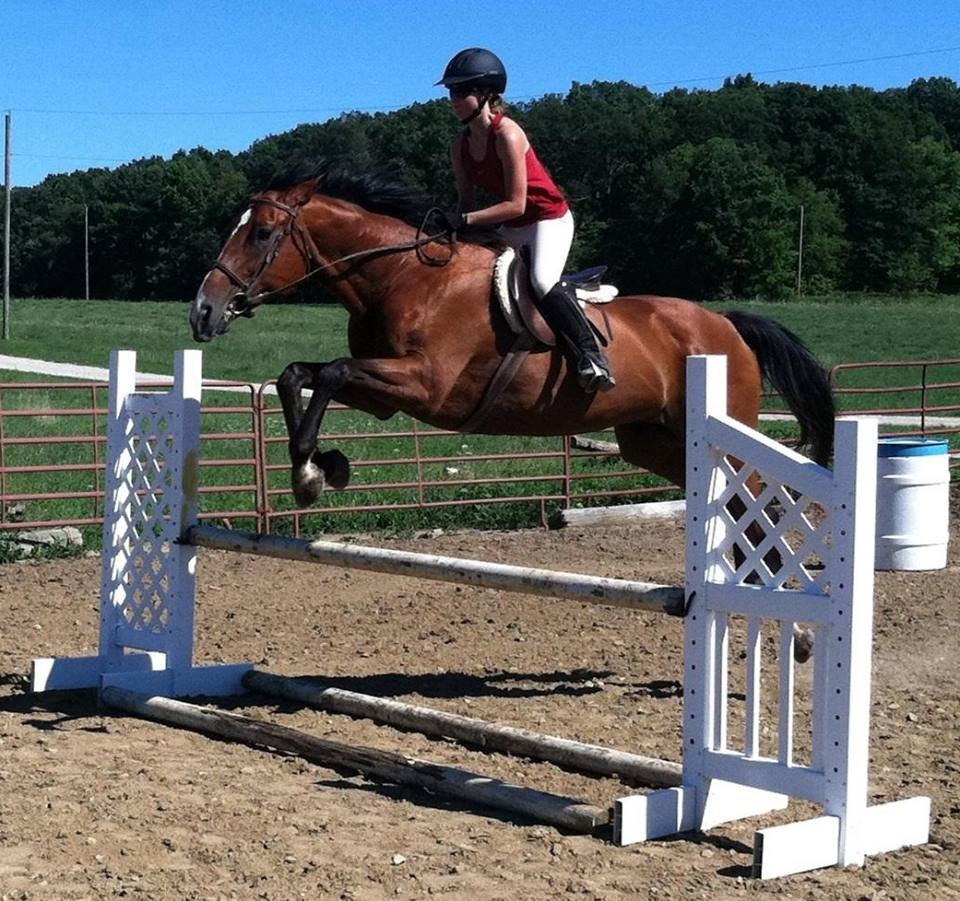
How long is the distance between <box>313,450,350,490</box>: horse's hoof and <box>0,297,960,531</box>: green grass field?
19.2ft

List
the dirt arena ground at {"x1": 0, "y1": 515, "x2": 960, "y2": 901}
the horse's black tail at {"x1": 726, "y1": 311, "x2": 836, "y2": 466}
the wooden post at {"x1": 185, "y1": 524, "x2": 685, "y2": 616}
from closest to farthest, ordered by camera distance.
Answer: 1. the dirt arena ground at {"x1": 0, "y1": 515, "x2": 960, "y2": 901}
2. the wooden post at {"x1": 185, "y1": 524, "x2": 685, "y2": 616}
3. the horse's black tail at {"x1": 726, "y1": 311, "x2": 836, "y2": 466}

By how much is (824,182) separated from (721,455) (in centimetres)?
8352

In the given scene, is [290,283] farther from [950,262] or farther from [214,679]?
[950,262]

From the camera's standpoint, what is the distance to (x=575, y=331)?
241 inches

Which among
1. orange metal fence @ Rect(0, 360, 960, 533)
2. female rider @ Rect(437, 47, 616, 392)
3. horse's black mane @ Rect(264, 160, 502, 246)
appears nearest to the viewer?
female rider @ Rect(437, 47, 616, 392)

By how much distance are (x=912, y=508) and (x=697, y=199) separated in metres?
62.7

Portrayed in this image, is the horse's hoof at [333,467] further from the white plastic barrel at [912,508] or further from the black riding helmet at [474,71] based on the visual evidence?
the white plastic barrel at [912,508]

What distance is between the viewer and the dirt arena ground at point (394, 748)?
4.07 metres

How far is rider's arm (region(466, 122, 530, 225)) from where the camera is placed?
233 inches

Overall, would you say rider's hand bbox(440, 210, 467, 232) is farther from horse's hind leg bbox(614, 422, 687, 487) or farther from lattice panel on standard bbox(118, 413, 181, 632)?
lattice panel on standard bbox(118, 413, 181, 632)

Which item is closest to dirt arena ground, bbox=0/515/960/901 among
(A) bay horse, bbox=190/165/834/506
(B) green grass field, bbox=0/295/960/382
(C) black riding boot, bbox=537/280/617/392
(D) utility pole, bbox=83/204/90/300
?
(A) bay horse, bbox=190/165/834/506

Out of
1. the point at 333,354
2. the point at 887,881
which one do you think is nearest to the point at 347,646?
the point at 887,881

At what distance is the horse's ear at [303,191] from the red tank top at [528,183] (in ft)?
2.19

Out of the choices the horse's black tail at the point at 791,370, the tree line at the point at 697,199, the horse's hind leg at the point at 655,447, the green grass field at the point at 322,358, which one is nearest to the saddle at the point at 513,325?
the horse's hind leg at the point at 655,447
